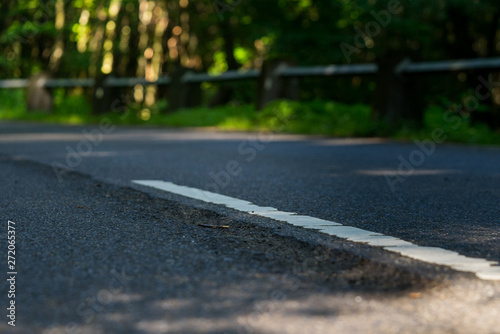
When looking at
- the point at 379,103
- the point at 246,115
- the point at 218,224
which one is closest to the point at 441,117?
the point at 379,103

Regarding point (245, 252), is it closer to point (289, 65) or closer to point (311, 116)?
point (311, 116)

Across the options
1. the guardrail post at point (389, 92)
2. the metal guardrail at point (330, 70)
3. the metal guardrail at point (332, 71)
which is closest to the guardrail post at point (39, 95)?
the metal guardrail at point (332, 71)

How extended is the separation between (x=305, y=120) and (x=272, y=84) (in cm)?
137

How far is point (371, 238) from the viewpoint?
3477mm

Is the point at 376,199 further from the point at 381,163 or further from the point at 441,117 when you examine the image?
the point at 441,117

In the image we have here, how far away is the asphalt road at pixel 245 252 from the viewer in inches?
91.9

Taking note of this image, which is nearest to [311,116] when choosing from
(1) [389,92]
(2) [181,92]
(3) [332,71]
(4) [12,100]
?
(3) [332,71]

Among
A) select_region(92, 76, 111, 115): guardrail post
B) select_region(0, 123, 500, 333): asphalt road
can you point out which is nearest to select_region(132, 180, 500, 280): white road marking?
select_region(0, 123, 500, 333): asphalt road

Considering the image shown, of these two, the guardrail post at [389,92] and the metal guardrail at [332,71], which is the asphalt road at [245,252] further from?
the guardrail post at [389,92]

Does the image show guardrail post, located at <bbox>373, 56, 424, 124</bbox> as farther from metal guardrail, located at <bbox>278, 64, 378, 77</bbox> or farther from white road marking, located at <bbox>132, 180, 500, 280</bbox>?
white road marking, located at <bbox>132, 180, 500, 280</bbox>

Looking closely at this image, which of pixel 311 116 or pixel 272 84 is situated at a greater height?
pixel 272 84

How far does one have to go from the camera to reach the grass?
10391 millimetres

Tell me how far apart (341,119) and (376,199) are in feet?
23.8

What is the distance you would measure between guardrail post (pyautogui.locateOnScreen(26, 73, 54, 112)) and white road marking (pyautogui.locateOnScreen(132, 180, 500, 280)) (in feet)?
56.8
